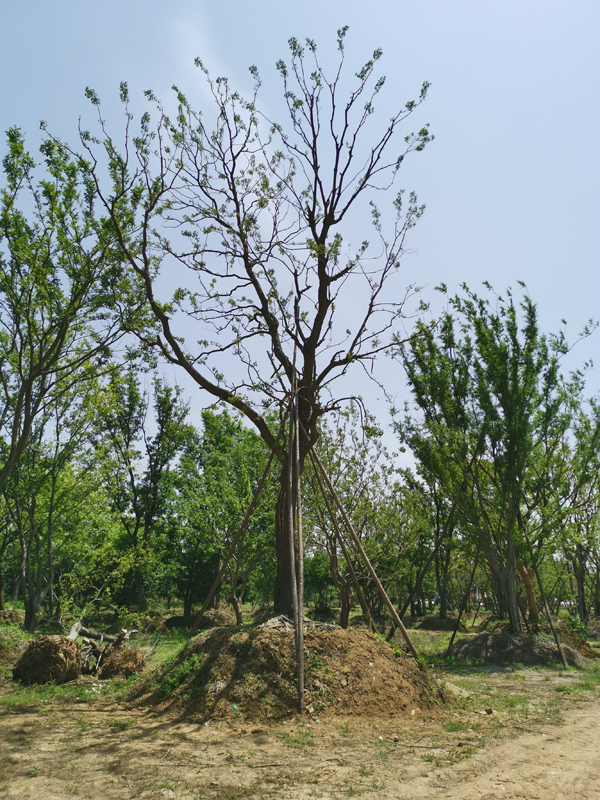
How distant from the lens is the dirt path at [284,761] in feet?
14.1

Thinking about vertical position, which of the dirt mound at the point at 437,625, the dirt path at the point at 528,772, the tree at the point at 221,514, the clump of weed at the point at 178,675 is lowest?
the dirt mound at the point at 437,625

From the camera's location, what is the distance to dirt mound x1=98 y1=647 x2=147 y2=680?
10.8 meters

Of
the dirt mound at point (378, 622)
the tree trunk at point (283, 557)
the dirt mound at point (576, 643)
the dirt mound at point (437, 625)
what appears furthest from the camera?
the dirt mound at point (437, 625)

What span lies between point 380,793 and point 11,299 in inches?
382

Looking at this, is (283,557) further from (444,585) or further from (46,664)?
(444,585)

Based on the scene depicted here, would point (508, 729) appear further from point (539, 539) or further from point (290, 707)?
point (539, 539)

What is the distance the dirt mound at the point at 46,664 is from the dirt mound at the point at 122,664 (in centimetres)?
88

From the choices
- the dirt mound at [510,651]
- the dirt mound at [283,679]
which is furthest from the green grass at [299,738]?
the dirt mound at [510,651]

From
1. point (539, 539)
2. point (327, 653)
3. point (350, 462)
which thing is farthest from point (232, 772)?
point (539, 539)

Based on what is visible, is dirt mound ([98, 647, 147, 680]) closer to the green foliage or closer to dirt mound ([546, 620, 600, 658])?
dirt mound ([546, 620, 600, 658])

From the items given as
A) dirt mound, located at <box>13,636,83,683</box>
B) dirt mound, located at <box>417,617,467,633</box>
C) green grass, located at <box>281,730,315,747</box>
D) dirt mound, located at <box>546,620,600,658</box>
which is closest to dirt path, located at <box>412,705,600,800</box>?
green grass, located at <box>281,730,315,747</box>

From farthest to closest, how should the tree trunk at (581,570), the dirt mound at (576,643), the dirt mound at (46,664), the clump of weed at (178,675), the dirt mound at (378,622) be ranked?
1. the tree trunk at (581,570)
2. the dirt mound at (378,622)
3. the dirt mound at (576,643)
4. the dirt mound at (46,664)
5. the clump of weed at (178,675)

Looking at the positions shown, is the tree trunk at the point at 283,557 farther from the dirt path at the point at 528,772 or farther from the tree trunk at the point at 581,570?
the tree trunk at the point at 581,570

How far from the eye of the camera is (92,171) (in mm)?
9820
